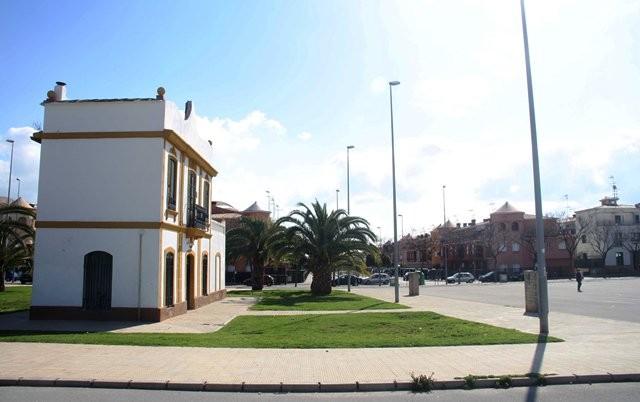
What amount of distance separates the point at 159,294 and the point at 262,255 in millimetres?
23824

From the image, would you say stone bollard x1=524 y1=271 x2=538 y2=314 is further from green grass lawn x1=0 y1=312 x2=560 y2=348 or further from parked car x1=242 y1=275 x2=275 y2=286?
parked car x1=242 y1=275 x2=275 y2=286

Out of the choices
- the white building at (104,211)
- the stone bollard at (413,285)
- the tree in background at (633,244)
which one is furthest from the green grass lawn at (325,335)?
the tree in background at (633,244)

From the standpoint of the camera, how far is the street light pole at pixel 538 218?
14625 mm

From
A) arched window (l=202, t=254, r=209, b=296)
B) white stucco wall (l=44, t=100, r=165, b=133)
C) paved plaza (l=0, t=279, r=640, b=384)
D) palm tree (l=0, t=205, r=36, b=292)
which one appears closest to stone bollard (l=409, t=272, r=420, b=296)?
arched window (l=202, t=254, r=209, b=296)

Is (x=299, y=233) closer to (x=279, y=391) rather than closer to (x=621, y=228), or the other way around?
(x=279, y=391)

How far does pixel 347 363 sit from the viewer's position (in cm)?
1052

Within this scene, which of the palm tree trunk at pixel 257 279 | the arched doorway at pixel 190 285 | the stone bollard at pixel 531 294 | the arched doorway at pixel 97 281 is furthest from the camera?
the palm tree trunk at pixel 257 279

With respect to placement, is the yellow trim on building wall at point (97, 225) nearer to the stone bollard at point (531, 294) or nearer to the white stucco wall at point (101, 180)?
the white stucco wall at point (101, 180)

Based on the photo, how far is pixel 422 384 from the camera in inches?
346

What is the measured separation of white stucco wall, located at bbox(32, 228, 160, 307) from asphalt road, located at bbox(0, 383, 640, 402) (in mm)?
9792

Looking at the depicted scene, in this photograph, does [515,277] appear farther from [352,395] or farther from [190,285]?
[352,395]

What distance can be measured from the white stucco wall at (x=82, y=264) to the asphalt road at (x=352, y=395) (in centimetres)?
979

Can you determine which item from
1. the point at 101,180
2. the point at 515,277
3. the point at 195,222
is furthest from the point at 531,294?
the point at 515,277

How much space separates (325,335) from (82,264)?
9.36 metres
